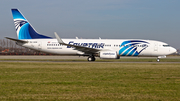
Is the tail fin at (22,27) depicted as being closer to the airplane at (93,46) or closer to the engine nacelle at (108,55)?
the airplane at (93,46)

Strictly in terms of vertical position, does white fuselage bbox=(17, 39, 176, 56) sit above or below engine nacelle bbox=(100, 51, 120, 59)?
above

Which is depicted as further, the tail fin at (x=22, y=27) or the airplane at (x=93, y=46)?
the tail fin at (x=22, y=27)

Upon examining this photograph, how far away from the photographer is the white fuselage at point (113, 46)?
36438mm

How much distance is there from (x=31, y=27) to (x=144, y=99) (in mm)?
32676

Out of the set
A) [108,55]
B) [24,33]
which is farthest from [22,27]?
[108,55]

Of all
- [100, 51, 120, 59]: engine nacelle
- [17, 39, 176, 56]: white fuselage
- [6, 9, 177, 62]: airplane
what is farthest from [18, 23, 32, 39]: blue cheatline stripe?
[100, 51, 120, 59]: engine nacelle

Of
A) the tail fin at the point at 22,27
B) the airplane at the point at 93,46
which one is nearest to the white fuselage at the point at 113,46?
the airplane at the point at 93,46

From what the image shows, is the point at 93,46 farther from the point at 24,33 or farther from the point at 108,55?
the point at 24,33

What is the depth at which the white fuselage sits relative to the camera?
36438mm

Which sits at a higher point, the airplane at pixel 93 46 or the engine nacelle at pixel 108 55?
the airplane at pixel 93 46

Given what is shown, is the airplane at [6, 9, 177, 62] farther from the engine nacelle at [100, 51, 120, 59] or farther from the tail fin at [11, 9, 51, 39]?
the engine nacelle at [100, 51, 120, 59]

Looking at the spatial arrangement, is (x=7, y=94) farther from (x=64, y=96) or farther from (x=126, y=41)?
(x=126, y=41)

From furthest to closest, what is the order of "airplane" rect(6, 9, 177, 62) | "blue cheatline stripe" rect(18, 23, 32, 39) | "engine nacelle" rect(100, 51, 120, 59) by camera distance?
"blue cheatline stripe" rect(18, 23, 32, 39)
"airplane" rect(6, 9, 177, 62)
"engine nacelle" rect(100, 51, 120, 59)

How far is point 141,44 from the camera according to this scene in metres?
36.8
